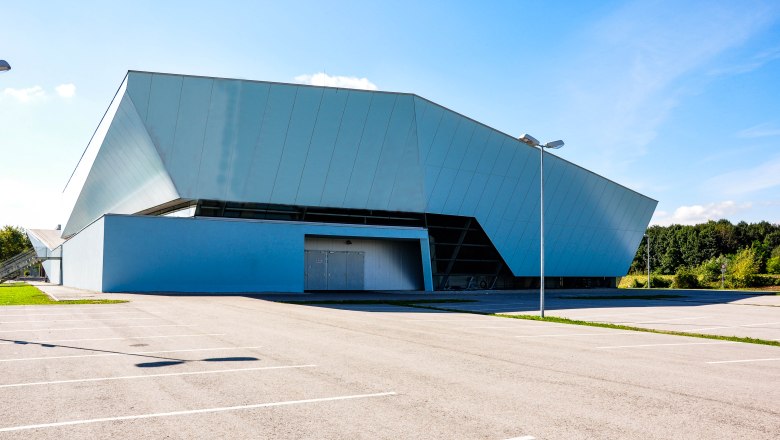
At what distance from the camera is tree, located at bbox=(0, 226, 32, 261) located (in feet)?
353

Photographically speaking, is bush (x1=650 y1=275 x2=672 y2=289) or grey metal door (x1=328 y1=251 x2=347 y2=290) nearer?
grey metal door (x1=328 y1=251 x2=347 y2=290)

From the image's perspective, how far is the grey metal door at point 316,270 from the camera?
3753cm

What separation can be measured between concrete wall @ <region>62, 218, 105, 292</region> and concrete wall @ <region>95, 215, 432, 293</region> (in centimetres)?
102

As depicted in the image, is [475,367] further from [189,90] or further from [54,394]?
[189,90]

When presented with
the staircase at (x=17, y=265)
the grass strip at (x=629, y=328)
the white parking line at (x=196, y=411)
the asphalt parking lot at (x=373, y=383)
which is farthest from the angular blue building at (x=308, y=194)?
the white parking line at (x=196, y=411)

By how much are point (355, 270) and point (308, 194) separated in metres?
6.65

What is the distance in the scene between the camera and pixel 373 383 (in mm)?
7734

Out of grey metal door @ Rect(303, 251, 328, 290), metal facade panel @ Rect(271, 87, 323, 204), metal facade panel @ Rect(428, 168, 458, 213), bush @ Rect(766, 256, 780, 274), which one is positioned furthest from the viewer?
bush @ Rect(766, 256, 780, 274)

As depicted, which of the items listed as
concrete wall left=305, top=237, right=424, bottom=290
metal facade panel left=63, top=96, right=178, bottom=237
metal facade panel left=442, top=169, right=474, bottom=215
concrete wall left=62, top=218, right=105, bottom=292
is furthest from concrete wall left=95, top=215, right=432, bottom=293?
metal facade panel left=442, top=169, right=474, bottom=215

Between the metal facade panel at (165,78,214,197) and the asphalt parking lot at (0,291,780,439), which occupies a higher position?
the metal facade panel at (165,78,214,197)

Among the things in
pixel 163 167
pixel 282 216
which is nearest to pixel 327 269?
pixel 282 216

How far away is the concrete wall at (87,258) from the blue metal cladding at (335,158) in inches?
160

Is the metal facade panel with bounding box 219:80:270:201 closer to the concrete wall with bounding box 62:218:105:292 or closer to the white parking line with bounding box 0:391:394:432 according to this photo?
the concrete wall with bounding box 62:218:105:292

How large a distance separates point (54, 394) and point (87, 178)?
157ft
